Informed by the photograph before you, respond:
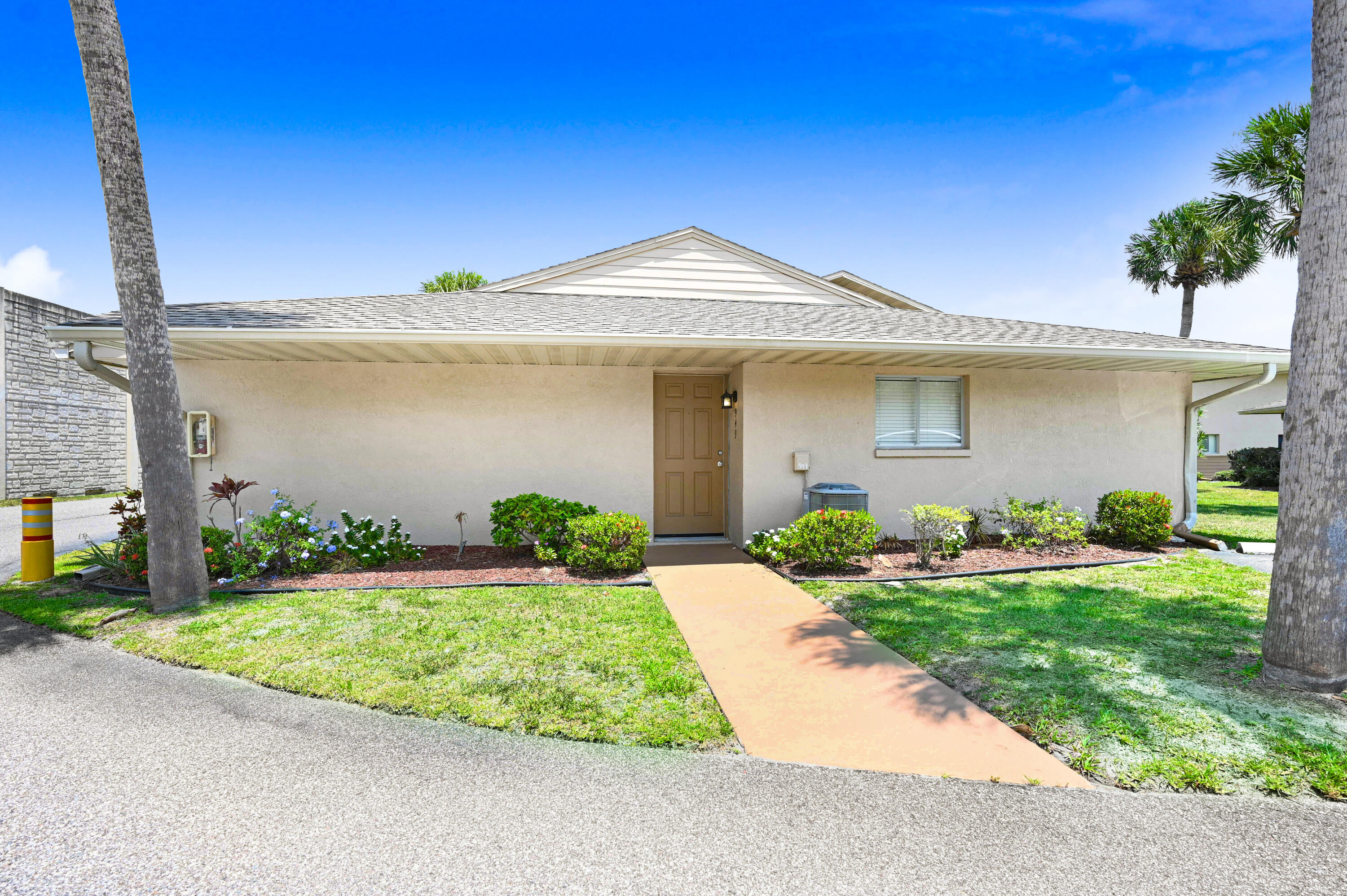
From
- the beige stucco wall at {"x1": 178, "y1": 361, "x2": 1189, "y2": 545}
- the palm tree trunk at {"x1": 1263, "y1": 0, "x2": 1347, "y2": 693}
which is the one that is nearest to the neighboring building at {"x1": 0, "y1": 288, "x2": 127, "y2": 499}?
the beige stucco wall at {"x1": 178, "y1": 361, "x2": 1189, "y2": 545}

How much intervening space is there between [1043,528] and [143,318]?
10.2 metres

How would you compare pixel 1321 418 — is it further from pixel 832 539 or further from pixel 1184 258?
pixel 1184 258

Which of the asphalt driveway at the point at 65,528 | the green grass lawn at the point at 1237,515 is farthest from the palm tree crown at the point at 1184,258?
the asphalt driveway at the point at 65,528

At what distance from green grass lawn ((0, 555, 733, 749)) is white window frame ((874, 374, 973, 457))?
189 inches

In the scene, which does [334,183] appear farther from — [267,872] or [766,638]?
[267,872]

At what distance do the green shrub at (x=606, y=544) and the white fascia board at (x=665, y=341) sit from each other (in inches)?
82.4

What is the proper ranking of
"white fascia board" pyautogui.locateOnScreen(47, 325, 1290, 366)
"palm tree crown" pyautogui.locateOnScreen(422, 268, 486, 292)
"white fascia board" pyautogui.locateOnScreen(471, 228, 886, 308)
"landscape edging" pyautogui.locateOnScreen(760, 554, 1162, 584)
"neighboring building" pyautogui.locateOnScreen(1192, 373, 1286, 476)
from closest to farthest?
"white fascia board" pyautogui.locateOnScreen(47, 325, 1290, 366) < "landscape edging" pyautogui.locateOnScreen(760, 554, 1162, 584) < "white fascia board" pyautogui.locateOnScreen(471, 228, 886, 308) < "neighboring building" pyautogui.locateOnScreen(1192, 373, 1286, 476) < "palm tree crown" pyautogui.locateOnScreen(422, 268, 486, 292)

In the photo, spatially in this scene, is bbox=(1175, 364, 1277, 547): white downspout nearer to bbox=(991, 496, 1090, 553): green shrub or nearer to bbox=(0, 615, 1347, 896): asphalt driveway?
bbox=(991, 496, 1090, 553): green shrub

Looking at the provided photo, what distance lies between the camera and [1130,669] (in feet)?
13.6

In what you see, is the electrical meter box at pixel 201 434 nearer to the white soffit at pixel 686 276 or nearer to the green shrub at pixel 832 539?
the white soffit at pixel 686 276

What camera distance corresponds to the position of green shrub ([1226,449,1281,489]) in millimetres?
18797

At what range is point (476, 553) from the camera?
830cm

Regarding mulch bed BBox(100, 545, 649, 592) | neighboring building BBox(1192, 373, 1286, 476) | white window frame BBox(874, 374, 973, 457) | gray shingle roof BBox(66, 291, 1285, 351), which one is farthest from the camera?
neighboring building BBox(1192, 373, 1286, 476)

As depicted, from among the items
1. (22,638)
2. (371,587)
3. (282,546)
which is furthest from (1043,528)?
(22,638)
